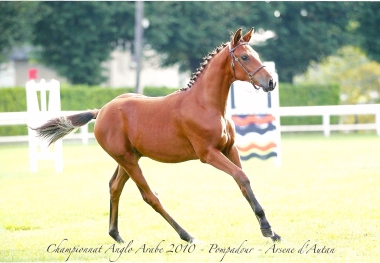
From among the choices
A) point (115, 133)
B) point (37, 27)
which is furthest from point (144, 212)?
point (37, 27)

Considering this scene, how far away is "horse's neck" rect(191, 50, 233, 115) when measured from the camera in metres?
6.87

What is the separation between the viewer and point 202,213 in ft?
28.7

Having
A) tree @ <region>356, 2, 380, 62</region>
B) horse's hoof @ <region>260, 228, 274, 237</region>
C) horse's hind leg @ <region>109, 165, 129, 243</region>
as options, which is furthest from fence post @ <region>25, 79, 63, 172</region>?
tree @ <region>356, 2, 380, 62</region>

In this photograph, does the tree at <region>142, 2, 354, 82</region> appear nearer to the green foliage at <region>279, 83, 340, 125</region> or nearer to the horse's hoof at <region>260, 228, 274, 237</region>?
the green foliage at <region>279, 83, 340, 125</region>

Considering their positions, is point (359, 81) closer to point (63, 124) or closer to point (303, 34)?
point (303, 34)

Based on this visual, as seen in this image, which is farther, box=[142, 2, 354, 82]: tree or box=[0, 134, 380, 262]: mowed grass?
box=[142, 2, 354, 82]: tree

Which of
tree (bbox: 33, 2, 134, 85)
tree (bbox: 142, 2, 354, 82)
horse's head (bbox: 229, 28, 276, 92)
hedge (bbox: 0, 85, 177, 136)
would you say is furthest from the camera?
tree (bbox: 142, 2, 354, 82)

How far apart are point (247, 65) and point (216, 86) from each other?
1.38ft

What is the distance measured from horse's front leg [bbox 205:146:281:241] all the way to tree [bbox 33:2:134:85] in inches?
1032

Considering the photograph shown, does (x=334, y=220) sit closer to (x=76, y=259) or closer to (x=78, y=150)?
Result: (x=76, y=259)

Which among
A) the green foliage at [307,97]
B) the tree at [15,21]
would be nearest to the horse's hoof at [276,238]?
the green foliage at [307,97]

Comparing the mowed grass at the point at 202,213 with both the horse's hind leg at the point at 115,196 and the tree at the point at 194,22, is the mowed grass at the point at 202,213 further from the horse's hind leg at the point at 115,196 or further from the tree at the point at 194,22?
the tree at the point at 194,22

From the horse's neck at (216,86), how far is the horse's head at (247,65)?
14 cm

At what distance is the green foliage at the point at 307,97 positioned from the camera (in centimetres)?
3120
